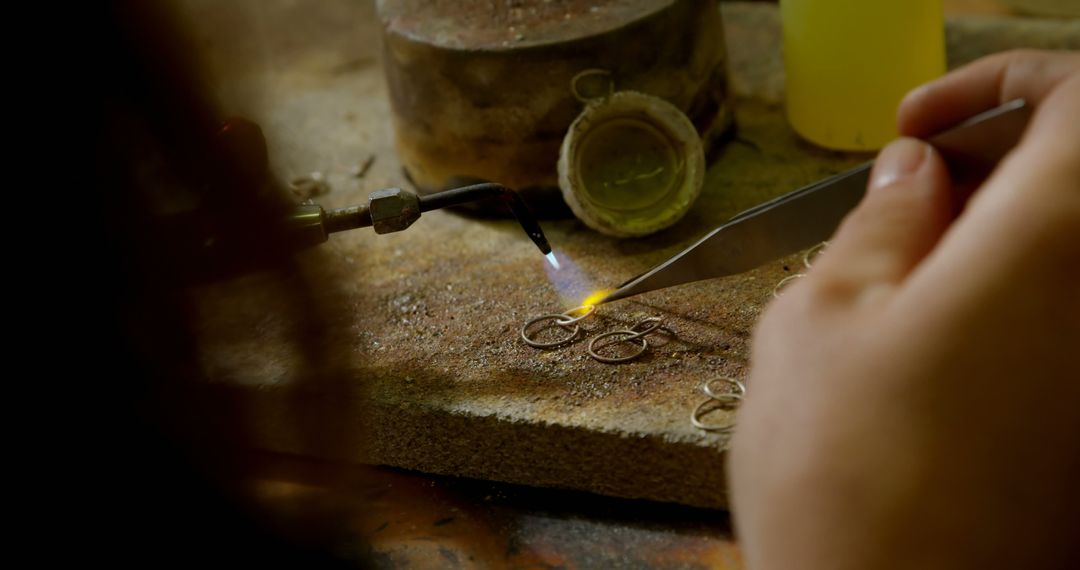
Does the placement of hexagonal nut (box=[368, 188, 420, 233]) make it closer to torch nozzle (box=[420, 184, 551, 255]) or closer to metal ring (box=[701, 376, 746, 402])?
torch nozzle (box=[420, 184, 551, 255])

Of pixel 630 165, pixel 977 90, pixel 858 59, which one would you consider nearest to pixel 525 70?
pixel 630 165

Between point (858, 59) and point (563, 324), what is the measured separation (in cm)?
84

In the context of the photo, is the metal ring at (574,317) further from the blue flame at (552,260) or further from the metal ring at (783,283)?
the metal ring at (783,283)

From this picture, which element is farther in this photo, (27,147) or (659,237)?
(659,237)

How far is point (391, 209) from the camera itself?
1.57m

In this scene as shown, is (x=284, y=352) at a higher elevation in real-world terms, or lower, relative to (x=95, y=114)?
lower

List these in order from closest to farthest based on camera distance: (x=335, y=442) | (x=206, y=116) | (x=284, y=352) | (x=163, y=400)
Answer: (x=163, y=400) < (x=206, y=116) < (x=335, y=442) < (x=284, y=352)

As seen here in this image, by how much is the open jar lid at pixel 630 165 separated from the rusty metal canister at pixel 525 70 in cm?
7

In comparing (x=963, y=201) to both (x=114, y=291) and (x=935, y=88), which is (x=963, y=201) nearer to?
(x=935, y=88)

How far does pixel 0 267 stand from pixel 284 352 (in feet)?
1.98


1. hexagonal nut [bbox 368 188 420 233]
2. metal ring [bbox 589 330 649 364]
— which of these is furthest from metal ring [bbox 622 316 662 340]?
hexagonal nut [bbox 368 188 420 233]

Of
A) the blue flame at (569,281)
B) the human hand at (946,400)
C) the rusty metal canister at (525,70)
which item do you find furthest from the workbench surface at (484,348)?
the human hand at (946,400)

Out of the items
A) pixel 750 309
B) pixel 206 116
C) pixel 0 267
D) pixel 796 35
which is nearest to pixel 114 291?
pixel 0 267

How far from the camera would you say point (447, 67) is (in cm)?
197
